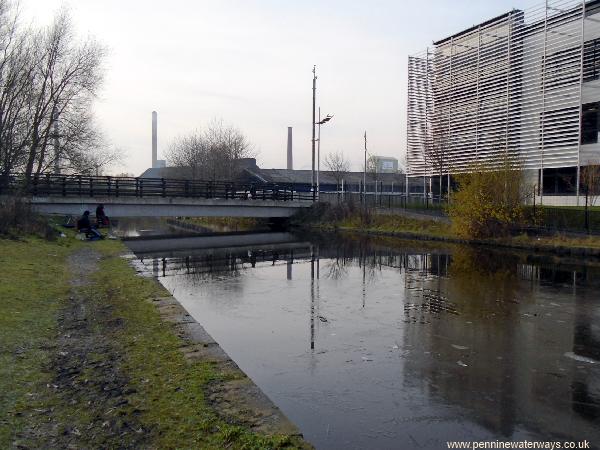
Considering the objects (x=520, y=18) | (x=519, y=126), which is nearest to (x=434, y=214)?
(x=519, y=126)

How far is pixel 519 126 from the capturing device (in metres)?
36.3

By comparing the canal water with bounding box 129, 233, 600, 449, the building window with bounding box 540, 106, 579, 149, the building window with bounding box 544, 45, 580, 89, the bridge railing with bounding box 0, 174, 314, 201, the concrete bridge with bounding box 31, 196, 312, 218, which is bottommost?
the canal water with bounding box 129, 233, 600, 449

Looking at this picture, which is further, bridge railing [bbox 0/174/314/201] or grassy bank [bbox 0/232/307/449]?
bridge railing [bbox 0/174/314/201]

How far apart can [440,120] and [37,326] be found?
3949cm

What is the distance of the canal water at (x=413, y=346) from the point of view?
5672 millimetres

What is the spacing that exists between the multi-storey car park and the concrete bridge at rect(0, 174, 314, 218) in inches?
507

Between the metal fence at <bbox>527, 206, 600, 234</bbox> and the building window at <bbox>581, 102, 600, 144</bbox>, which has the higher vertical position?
the building window at <bbox>581, 102, 600, 144</bbox>

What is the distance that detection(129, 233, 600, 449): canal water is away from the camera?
5.67 metres

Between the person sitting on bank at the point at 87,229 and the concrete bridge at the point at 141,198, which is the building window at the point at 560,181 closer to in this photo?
the concrete bridge at the point at 141,198

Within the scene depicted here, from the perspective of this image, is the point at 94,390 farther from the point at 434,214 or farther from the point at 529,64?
the point at 529,64

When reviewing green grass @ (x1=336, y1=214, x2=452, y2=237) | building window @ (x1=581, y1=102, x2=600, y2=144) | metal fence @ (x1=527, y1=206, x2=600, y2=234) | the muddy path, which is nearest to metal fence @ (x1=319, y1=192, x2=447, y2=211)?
green grass @ (x1=336, y1=214, x2=452, y2=237)

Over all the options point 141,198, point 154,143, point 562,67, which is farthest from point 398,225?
point 154,143

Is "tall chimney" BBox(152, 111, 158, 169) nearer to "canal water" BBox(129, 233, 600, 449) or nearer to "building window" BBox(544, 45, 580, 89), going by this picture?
"building window" BBox(544, 45, 580, 89)

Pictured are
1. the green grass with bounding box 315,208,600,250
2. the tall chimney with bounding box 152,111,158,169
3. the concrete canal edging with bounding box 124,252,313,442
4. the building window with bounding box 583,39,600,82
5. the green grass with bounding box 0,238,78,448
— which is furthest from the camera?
the tall chimney with bounding box 152,111,158,169
